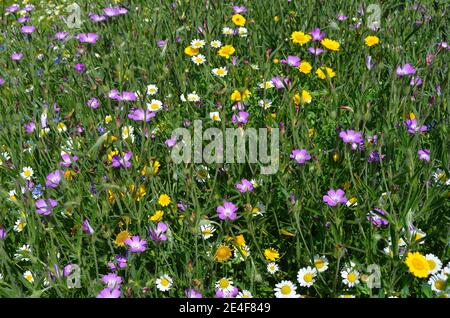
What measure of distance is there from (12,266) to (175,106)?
105 centimetres

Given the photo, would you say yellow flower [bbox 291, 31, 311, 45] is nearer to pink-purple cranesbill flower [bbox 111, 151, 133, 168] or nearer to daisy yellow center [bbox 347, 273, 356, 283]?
pink-purple cranesbill flower [bbox 111, 151, 133, 168]

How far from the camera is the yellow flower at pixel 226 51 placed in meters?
2.47

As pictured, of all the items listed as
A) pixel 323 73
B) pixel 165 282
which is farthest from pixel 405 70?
pixel 165 282

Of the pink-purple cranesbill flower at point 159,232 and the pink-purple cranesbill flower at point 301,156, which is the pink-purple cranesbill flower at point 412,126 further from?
the pink-purple cranesbill flower at point 159,232

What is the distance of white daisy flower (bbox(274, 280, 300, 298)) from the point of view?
1.52 m

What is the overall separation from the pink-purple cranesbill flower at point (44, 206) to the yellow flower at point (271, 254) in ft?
2.40

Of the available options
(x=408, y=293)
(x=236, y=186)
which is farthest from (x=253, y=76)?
(x=408, y=293)

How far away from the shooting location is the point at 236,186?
1763mm

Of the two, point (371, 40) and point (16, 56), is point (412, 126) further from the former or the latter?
point (16, 56)

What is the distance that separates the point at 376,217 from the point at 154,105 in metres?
1.15

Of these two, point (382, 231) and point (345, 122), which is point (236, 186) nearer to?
point (382, 231)

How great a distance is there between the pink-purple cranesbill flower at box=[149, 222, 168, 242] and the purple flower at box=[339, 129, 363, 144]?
691 millimetres

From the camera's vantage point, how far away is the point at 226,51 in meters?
2.49

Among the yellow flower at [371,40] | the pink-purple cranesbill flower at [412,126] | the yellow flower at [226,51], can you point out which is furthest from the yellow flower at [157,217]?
the yellow flower at [371,40]
